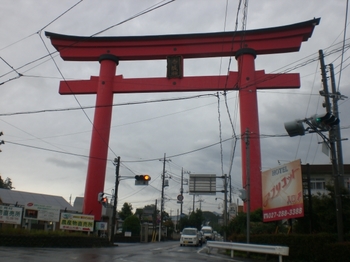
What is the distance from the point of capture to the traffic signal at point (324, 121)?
11.7 metres

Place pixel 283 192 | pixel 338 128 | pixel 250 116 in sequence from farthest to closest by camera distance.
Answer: pixel 250 116 < pixel 283 192 < pixel 338 128

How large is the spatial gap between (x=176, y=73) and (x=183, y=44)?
2.25 meters

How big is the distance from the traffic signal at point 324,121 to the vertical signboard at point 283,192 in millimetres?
5626

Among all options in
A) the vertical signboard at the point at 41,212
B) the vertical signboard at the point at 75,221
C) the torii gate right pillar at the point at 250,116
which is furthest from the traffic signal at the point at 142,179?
the vertical signboard at the point at 41,212

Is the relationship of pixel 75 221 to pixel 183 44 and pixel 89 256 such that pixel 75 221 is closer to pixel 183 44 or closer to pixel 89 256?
pixel 89 256

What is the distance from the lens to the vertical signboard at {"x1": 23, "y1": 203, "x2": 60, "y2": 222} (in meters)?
24.0

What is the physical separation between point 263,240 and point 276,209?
2.03m

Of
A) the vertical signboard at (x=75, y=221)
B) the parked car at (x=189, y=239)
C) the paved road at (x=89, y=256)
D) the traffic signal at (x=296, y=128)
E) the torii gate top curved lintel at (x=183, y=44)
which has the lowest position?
the paved road at (x=89, y=256)

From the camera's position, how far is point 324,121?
11.8 metres

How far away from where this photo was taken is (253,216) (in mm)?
22781

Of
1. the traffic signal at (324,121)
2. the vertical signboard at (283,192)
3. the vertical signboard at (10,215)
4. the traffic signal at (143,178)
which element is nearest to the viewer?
the traffic signal at (324,121)

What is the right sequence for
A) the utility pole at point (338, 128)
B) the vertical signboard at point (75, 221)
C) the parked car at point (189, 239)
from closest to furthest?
the utility pole at point (338, 128) → the vertical signboard at point (75, 221) → the parked car at point (189, 239)

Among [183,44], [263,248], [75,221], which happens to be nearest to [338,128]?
[263,248]

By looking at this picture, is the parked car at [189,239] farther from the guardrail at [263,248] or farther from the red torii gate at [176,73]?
the guardrail at [263,248]
